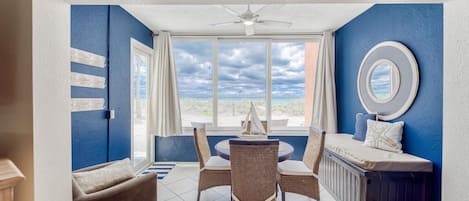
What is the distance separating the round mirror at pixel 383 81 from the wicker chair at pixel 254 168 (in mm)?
1721

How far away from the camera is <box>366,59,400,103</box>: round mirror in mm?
2846

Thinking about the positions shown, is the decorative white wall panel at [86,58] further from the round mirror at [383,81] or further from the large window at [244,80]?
the round mirror at [383,81]

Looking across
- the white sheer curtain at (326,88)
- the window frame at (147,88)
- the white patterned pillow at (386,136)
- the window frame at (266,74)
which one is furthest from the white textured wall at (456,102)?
the window frame at (147,88)

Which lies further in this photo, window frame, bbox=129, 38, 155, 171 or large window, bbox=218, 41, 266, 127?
large window, bbox=218, 41, 266, 127

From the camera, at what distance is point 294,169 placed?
9.63 feet

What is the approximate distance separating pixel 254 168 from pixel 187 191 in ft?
5.31

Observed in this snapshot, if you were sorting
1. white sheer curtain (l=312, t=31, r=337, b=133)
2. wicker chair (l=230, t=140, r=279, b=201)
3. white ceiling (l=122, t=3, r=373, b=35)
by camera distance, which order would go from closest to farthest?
wicker chair (l=230, t=140, r=279, b=201) → white ceiling (l=122, t=3, r=373, b=35) → white sheer curtain (l=312, t=31, r=337, b=133)

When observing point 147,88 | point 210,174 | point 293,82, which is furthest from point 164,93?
point 293,82

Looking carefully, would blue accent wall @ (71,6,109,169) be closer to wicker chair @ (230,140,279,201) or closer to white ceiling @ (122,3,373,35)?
white ceiling @ (122,3,373,35)

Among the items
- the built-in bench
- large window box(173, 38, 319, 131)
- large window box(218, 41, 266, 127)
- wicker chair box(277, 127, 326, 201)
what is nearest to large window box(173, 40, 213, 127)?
large window box(173, 38, 319, 131)

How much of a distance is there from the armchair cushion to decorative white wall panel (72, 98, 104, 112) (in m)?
0.80

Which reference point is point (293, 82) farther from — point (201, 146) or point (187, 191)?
point (187, 191)

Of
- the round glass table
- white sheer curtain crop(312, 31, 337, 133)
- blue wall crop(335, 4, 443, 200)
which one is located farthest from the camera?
white sheer curtain crop(312, 31, 337, 133)

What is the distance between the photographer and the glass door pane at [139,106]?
13.1 feet
